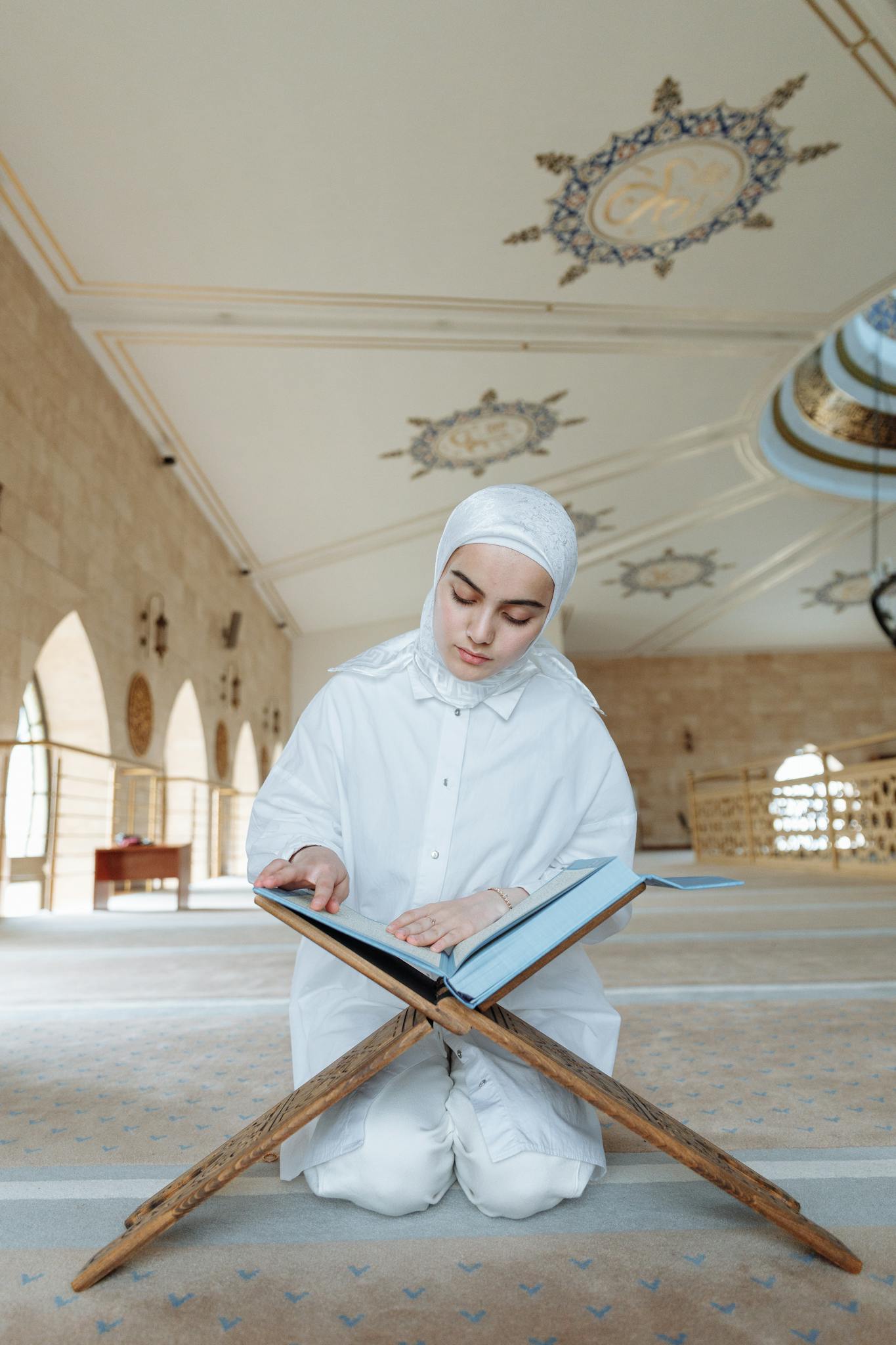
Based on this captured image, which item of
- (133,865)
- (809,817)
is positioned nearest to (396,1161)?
(133,865)

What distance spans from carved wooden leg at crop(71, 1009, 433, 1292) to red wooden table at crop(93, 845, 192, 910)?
514 centimetres

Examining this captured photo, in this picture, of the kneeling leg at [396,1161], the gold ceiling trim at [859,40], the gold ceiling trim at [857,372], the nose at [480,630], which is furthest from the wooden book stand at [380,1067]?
the gold ceiling trim at [857,372]

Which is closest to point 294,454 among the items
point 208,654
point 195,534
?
point 195,534

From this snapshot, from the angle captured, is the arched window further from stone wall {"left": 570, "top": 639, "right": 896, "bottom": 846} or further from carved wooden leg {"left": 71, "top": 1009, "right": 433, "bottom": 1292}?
carved wooden leg {"left": 71, "top": 1009, "right": 433, "bottom": 1292}

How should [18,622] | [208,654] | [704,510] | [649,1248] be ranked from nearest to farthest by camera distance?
[649,1248]
[18,622]
[208,654]
[704,510]

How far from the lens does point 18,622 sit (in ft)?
17.9

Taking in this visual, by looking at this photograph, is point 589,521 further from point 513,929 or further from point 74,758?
point 513,929

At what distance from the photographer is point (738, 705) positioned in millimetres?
17031

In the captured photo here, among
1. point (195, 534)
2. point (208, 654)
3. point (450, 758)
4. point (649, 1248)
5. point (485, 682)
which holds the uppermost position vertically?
point (195, 534)

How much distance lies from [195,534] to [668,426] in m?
4.63

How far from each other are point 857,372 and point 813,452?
37.1 inches

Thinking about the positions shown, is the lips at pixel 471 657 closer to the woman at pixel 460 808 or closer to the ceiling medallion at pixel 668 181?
the woman at pixel 460 808

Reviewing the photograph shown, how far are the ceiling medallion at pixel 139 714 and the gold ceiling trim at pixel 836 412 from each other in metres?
7.44

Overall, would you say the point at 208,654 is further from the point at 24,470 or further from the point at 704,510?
the point at 704,510
